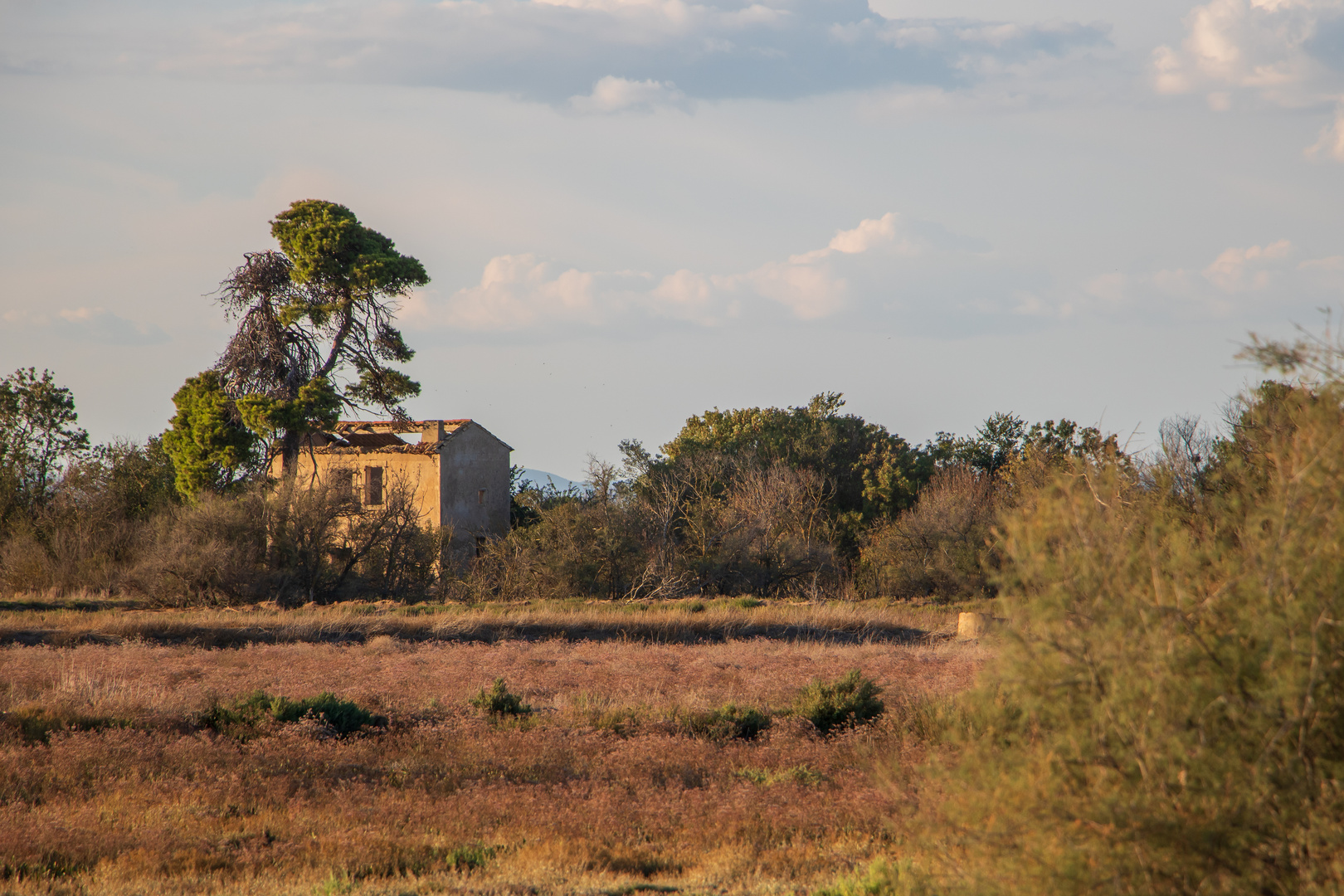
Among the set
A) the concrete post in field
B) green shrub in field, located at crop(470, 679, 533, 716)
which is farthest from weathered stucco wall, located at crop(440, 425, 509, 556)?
green shrub in field, located at crop(470, 679, 533, 716)

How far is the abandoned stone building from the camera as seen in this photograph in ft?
109

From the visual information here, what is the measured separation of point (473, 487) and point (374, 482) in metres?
3.38

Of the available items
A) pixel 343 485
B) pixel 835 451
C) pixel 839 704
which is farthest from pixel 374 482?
pixel 839 704

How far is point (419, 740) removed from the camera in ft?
37.8

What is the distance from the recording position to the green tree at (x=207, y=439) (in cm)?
3222

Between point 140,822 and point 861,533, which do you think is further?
point 861,533

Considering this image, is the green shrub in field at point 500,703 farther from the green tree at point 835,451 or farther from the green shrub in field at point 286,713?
the green tree at point 835,451

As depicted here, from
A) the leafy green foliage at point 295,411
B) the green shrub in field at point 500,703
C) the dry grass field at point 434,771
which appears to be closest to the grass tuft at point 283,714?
the dry grass field at point 434,771

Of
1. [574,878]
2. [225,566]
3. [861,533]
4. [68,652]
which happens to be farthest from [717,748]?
[861,533]

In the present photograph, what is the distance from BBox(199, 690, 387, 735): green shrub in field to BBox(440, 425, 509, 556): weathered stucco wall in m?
20.3

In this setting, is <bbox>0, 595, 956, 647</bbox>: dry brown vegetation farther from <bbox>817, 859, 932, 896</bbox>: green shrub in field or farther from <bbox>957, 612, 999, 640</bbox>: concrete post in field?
<bbox>817, 859, 932, 896</bbox>: green shrub in field

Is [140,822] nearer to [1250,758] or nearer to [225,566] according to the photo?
[1250,758]

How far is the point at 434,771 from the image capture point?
10.2 meters

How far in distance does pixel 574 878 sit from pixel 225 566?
2207 centimetres
